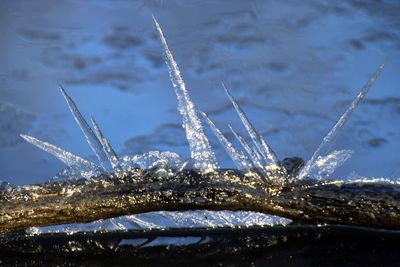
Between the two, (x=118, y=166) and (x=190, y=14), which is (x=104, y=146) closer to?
(x=118, y=166)

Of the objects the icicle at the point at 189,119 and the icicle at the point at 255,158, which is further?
the icicle at the point at 189,119

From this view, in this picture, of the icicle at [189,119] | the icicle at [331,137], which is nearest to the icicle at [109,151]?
the icicle at [189,119]

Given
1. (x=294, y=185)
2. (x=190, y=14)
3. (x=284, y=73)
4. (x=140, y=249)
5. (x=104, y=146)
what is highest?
(x=294, y=185)

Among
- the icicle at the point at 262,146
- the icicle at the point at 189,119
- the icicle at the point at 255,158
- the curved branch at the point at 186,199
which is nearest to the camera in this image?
the curved branch at the point at 186,199

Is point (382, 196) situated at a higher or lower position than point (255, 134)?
higher

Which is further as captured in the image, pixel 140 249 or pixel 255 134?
pixel 255 134

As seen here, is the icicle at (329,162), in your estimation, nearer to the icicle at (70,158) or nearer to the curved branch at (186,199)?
the curved branch at (186,199)

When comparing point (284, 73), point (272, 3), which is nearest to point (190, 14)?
point (272, 3)

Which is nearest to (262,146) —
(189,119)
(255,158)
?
(255,158)

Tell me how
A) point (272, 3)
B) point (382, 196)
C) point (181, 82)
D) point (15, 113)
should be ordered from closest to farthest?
point (382, 196) → point (181, 82) → point (272, 3) → point (15, 113)
